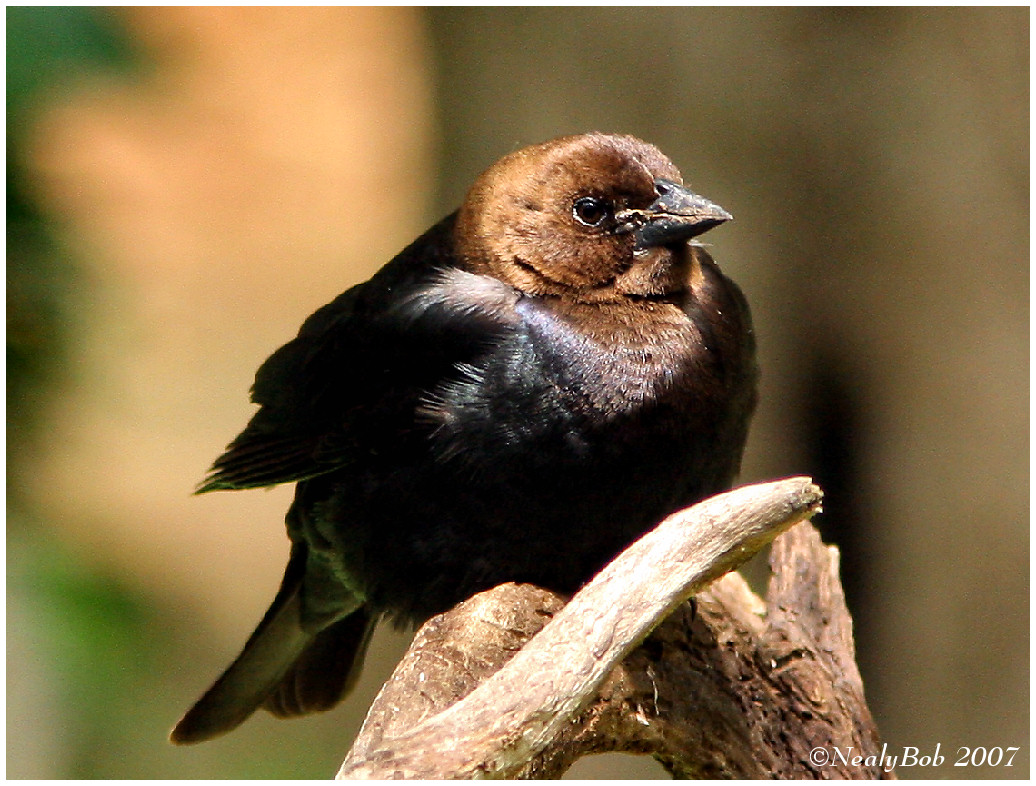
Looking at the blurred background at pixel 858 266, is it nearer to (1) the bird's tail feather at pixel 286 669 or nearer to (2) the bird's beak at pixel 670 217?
(1) the bird's tail feather at pixel 286 669

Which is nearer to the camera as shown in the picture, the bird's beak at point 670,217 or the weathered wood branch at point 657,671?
the weathered wood branch at point 657,671

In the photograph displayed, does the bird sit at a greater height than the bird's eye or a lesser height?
lesser

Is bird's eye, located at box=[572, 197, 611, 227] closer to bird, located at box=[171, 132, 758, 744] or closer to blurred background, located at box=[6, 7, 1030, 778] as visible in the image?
bird, located at box=[171, 132, 758, 744]

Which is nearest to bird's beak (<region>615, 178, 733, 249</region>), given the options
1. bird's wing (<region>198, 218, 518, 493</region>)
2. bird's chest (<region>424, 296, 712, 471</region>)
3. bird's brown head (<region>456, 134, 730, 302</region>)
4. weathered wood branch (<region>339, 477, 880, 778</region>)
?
bird's brown head (<region>456, 134, 730, 302</region>)

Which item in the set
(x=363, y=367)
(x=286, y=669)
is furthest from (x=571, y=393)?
(x=286, y=669)

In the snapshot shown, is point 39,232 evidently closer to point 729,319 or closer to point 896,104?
point 729,319

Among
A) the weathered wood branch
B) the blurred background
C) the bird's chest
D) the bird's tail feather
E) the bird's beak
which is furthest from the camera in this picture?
the blurred background

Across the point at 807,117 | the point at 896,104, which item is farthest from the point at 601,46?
the point at 896,104

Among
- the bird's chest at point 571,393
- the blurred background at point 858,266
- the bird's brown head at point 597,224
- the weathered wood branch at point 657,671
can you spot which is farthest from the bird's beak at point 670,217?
the blurred background at point 858,266
